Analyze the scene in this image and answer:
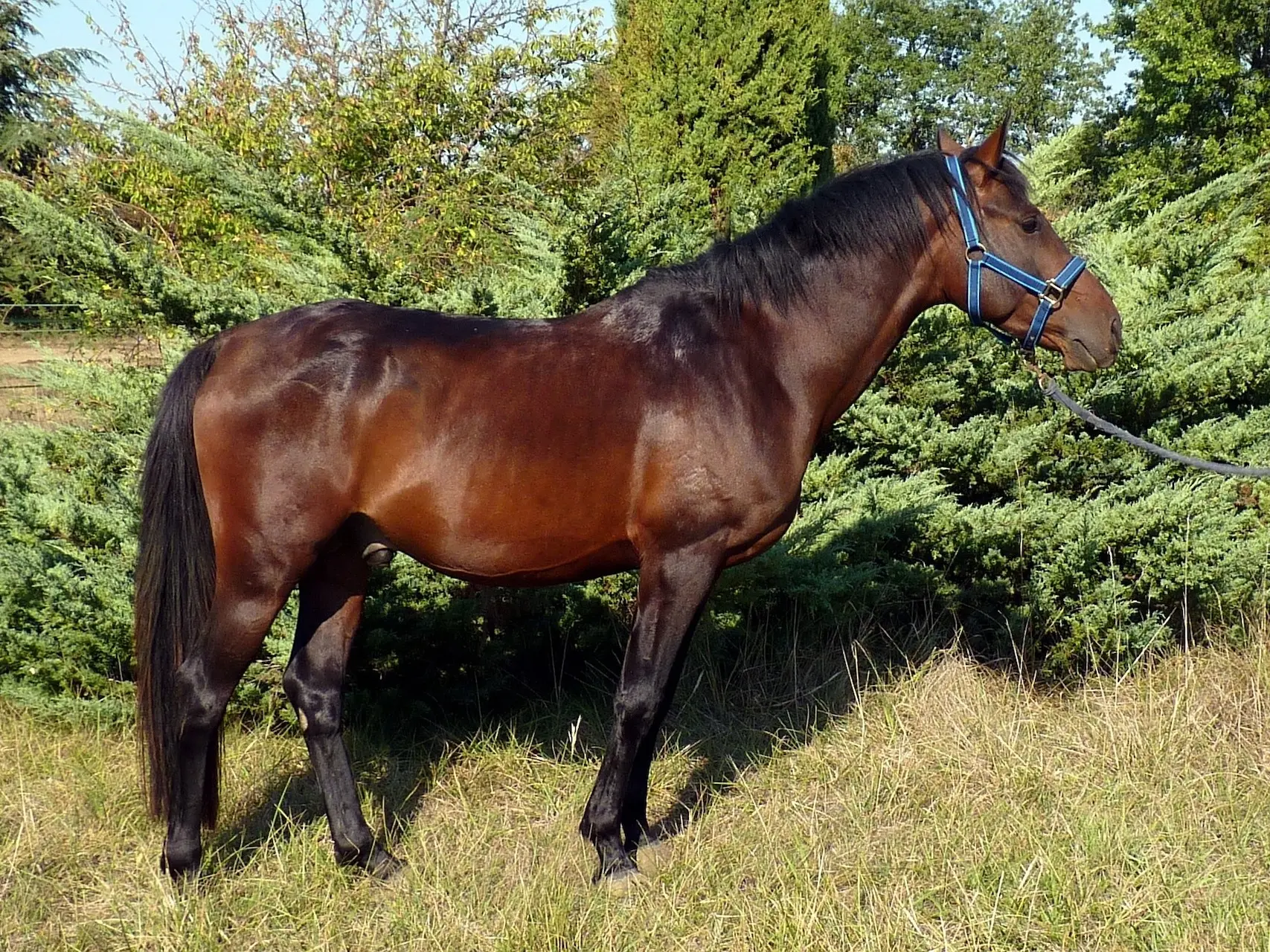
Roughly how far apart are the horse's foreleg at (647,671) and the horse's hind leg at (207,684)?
1132 millimetres

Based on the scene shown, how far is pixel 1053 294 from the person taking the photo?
3.20 m

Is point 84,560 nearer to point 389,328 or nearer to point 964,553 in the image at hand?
point 389,328

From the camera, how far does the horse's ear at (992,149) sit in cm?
310

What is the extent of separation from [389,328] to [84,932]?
1998 mm

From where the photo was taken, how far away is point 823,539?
4605 millimetres

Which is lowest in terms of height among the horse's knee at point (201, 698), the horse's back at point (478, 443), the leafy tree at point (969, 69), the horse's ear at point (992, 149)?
the horse's knee at point (201, 698)

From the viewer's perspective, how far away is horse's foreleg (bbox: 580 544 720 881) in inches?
120

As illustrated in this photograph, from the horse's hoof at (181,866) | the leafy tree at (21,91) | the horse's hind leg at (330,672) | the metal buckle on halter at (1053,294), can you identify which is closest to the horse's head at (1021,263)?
the metal buckle on halter at (1053,294)

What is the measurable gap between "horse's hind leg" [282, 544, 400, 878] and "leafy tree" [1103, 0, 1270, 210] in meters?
16.3

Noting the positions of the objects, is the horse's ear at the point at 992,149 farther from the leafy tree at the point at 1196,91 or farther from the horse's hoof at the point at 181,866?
the leafy tree at the point at 1196,91

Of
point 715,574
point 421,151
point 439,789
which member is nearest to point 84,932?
point 439,789

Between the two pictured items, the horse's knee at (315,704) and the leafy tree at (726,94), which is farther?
the leafy tree at (726,94)

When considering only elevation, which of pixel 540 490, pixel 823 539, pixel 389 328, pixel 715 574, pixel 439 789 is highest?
pixel 389 328

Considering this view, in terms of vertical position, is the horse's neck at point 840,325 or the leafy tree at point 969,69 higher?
the leafy tree at point 969,69
